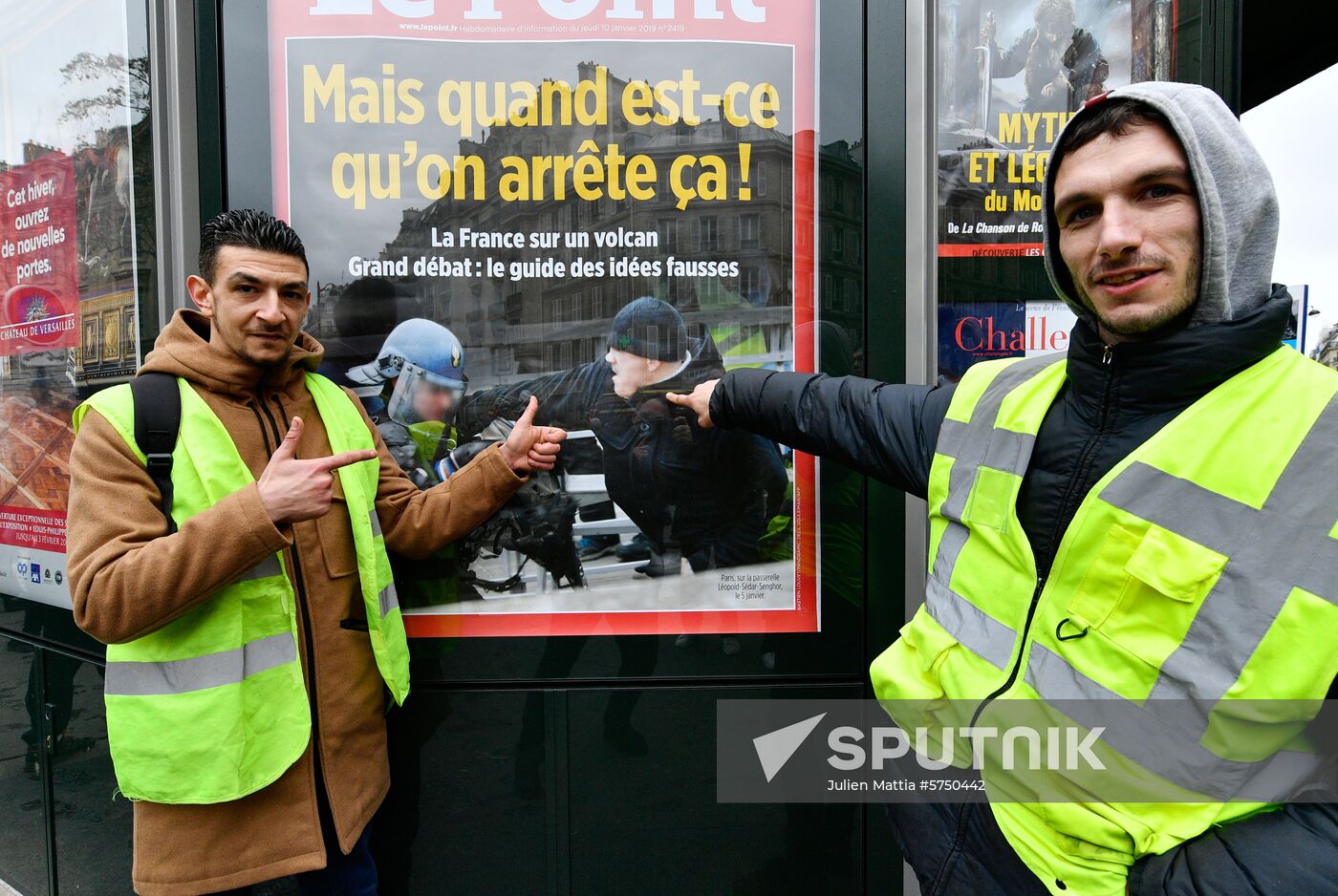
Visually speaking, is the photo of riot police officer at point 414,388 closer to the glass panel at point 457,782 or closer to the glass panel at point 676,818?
the glass panel at point 457,782

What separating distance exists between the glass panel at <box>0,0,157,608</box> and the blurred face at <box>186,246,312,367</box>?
0.81 metres

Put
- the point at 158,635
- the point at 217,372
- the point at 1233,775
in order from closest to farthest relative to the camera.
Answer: the point at 1233,775 → the point at 158,635 → the point at 217,372

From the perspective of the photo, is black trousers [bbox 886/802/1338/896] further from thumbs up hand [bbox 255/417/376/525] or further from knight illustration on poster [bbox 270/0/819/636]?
thumbs up hand [bbox 255/417/376/525]

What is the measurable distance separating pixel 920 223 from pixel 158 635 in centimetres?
225

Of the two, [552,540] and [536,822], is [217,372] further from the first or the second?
[536,822]

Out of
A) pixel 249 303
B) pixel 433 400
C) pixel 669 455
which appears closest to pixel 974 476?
pixel 669 455

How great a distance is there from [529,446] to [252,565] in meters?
0.80

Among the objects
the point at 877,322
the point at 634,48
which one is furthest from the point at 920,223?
the point at 634,48

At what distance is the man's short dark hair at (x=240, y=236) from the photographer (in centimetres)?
164

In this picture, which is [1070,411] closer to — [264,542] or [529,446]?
[529,446]

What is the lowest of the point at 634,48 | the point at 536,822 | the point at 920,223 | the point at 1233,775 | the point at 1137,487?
the point at 536,822

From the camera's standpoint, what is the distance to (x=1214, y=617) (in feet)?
3.47

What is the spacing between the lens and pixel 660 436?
2.16 meters

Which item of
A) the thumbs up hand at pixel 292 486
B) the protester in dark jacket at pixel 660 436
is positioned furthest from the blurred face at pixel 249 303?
the protester in dark jacket at pixel 660 436
